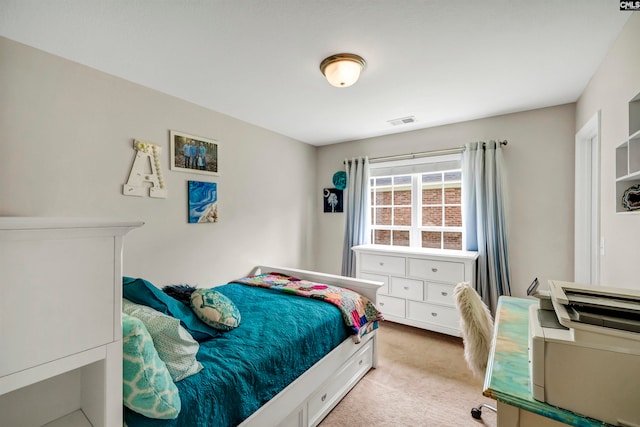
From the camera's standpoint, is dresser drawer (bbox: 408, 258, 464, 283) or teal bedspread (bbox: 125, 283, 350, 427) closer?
teal bedspread (bbox: 125, 283, 350, 427)

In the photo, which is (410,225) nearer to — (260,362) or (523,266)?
(523,266)

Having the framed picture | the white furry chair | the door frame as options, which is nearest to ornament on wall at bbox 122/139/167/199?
the framed picture

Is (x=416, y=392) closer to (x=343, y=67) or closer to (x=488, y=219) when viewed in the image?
(x=488, y=219)

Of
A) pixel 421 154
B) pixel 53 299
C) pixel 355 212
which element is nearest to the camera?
pixel 53 299

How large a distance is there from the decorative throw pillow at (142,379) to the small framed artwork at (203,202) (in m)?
1.82

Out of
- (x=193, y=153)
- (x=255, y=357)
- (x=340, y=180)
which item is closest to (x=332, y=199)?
(x=340, y=180)

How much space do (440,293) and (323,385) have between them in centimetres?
169

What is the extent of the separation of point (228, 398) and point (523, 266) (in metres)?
3.07

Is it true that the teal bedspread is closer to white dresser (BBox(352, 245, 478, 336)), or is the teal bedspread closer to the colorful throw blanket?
the colorful throw blanket

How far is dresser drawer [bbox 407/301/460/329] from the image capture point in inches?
115

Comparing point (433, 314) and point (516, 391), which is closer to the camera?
point (516, 391)

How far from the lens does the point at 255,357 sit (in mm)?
1512

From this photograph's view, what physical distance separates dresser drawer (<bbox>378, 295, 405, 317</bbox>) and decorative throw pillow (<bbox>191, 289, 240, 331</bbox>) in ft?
6.68

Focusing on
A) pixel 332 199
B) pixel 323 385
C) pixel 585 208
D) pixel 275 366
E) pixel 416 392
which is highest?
pixel 332 199
